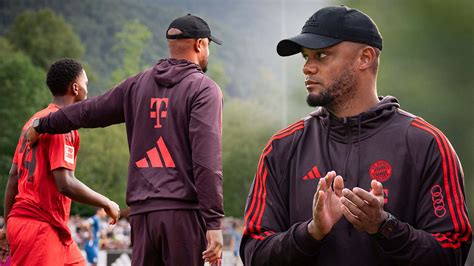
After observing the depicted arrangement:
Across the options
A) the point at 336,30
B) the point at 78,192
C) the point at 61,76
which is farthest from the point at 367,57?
the point at 61,76

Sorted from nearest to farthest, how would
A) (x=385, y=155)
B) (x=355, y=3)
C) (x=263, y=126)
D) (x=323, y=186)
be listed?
1. (x=323, y=186)
2. (x=385, y=155)
3. (x=355, y=3)
4. (x=263, y=126)

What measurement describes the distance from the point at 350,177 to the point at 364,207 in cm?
38

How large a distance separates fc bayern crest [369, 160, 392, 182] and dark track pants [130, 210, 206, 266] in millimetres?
2851

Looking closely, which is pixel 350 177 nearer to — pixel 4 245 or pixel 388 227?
pixel 388 227

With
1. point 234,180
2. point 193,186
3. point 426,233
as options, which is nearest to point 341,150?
point 426,233

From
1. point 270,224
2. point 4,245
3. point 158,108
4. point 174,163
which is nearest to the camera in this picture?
point 270,224

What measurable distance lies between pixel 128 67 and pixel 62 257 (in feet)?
176

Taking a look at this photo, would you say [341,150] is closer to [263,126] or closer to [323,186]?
[323,186]

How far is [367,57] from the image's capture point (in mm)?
4273

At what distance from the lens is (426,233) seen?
395 cm

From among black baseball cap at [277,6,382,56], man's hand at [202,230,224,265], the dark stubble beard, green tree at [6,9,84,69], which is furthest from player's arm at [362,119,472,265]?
green tree at [6,9,84,69]

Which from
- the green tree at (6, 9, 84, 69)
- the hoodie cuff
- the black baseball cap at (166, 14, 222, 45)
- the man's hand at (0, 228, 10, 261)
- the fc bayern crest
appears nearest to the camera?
the hoodie cuff

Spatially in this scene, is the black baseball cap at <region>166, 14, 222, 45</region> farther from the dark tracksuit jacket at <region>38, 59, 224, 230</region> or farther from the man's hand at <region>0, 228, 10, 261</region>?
the man's hand at <region>0, 228, 10, 261</region>

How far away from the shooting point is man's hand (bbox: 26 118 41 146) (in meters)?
7.50
